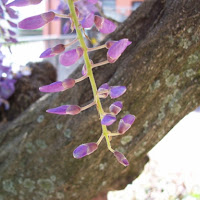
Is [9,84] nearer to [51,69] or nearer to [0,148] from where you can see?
[51,69]

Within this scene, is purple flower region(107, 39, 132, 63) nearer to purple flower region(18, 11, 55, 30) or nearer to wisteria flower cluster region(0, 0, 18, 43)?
purple flower region(18, 11, 55, 30)

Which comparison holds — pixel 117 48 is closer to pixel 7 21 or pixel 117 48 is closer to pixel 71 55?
pixel 71 55

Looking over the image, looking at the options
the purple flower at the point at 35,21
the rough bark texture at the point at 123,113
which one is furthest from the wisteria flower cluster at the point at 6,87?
the purple flower at the point at 35,21

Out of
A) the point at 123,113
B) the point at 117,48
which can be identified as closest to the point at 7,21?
the point at 123,113

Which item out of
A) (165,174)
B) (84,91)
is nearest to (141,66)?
(84,91)

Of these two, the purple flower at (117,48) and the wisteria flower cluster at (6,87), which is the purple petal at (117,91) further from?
the wisteria flower cluster at (6,87)
